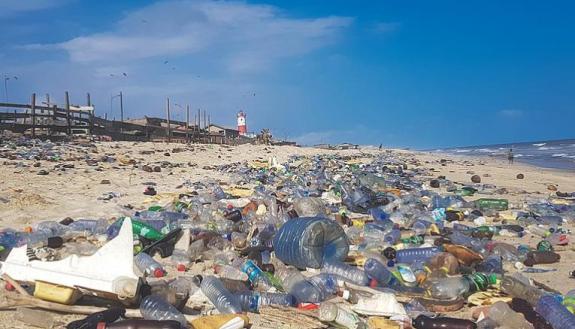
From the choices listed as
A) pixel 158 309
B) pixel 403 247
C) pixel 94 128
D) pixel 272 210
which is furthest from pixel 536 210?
pixel 94 128

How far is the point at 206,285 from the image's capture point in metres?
2.97

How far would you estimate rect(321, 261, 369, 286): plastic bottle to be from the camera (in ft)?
10.8

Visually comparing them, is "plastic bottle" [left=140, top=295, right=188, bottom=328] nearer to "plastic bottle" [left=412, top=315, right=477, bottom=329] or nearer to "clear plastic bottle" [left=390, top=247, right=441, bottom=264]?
"plastic bottle" [left=412, top=315, right=477, bottom=329]

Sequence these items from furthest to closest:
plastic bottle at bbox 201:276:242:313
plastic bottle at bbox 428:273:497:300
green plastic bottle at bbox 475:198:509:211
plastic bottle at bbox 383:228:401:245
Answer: green plastic bottle at bbox 475:198:509:211 < plastic bottle at bbox 383:228:401:245 < plastic bottle at bbox 428:273:497:300 < plastic bottle at bbox 201:276:242:313

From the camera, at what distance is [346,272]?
11.4 ft

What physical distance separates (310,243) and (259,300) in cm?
88

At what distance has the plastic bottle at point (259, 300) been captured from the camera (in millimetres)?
2779

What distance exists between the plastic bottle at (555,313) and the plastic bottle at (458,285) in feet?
1.44

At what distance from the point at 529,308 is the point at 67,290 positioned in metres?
2.58

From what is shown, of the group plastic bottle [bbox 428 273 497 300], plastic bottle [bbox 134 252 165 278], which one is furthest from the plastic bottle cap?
plastic bottle [bbox 428 273 497 300]

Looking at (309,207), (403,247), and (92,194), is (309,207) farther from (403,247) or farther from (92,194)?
(92,194)

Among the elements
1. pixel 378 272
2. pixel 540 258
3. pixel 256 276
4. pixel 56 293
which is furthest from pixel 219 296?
pixel 540 258

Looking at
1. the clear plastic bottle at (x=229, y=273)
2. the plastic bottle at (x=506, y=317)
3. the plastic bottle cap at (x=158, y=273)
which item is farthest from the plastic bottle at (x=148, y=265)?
the plastic bottle at (x=506, y=317)

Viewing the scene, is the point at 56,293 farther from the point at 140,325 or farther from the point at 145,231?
the point at 145,231
